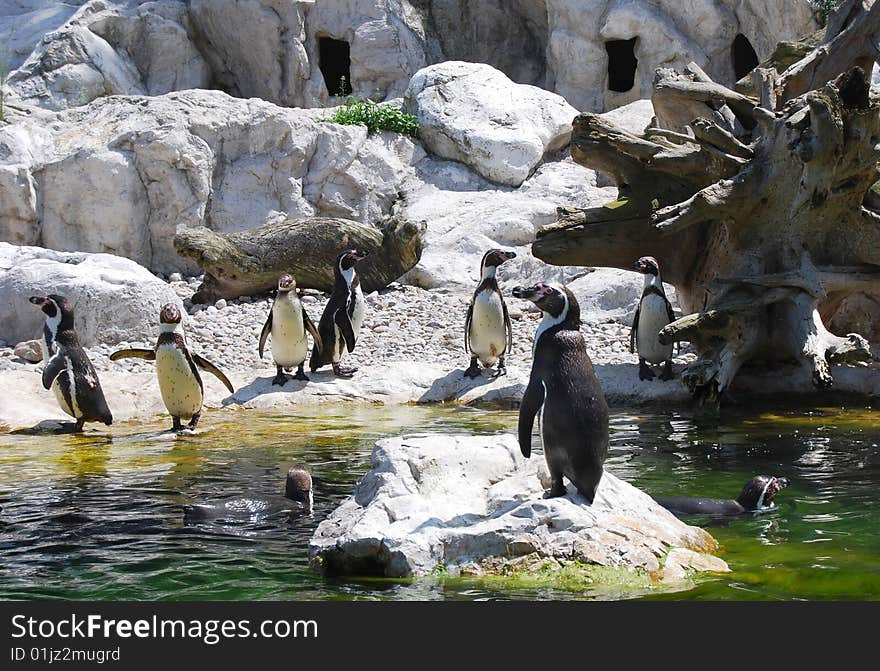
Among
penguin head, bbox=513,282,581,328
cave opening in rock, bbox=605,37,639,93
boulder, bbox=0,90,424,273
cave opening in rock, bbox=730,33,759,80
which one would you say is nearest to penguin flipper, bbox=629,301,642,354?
penguin head, bbox=513,282,581,328

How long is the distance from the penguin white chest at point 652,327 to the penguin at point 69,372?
14.9 feet

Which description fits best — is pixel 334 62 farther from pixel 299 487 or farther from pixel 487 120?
pixel 299 487

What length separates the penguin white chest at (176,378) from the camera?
8.45 m

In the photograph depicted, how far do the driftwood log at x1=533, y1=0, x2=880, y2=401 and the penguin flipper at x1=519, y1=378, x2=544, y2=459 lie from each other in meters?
3.84

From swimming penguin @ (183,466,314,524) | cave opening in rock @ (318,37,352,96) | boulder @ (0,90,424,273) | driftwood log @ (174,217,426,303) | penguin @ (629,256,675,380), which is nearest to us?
swimming penguin @ (183,466,314,524)

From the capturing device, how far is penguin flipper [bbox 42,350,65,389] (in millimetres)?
8289

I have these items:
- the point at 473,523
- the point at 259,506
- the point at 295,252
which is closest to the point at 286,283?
the point at 295,252

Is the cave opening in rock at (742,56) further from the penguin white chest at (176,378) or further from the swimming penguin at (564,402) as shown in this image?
the swimming penguin at (564,402)

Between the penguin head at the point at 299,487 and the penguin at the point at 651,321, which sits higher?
the penguin at the point at 651,321

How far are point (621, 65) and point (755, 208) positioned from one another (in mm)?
13860

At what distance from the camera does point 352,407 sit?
31.7ft

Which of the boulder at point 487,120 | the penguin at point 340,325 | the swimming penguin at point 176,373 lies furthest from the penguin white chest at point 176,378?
the boulder at point 487,120

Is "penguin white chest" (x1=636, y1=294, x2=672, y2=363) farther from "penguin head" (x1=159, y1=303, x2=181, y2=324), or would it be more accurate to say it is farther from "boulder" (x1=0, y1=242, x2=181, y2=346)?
"boulder" (x1=0, y1=242, x2=181, y2=346)

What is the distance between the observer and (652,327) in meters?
9.69
